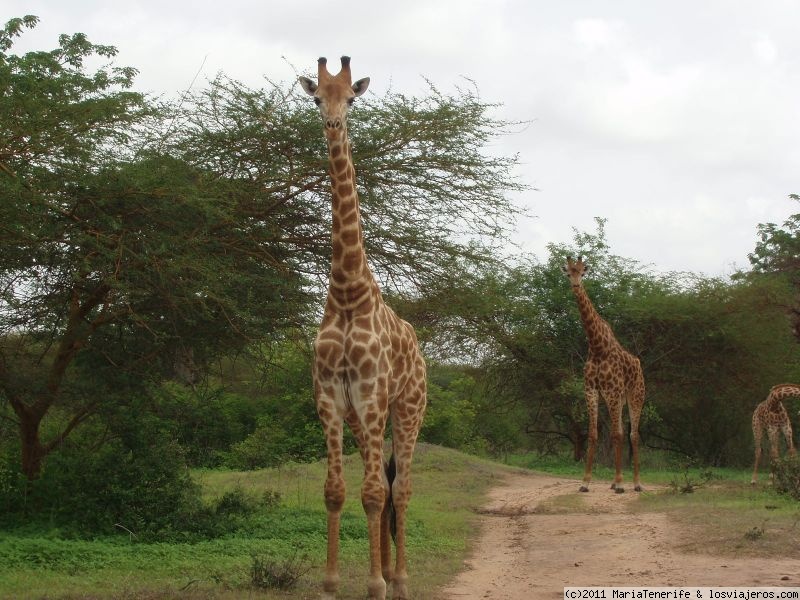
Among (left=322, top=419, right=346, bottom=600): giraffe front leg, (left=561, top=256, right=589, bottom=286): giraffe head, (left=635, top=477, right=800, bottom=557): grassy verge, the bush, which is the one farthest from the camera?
(left=561, top=256, right=589, bottom=286): giraffe head

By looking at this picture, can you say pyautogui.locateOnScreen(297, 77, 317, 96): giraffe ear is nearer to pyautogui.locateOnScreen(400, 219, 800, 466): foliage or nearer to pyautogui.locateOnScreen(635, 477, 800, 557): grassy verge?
pyautogui.locateOnScreen(635, 477, 800, 557): grassy verge

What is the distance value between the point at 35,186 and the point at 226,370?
331 inches

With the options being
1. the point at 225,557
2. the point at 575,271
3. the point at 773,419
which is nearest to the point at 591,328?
the point at 575,271

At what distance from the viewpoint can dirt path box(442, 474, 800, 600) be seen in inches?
295

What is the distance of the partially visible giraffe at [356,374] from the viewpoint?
686cm

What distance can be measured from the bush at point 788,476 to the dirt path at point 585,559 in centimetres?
200

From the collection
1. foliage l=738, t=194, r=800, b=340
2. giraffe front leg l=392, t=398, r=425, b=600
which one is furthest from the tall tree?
giraffe front leg l=392, t=398, r=425, b=600

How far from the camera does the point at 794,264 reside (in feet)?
79.4

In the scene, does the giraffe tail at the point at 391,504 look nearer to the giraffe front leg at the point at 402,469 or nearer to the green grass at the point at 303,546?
the giraffe front leg at the point at 402,469

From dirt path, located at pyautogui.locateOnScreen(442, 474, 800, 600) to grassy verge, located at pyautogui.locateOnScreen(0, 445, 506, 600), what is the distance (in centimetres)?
37

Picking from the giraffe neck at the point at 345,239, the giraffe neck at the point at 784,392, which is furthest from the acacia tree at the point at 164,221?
the giraffe neck at the point at 784,392

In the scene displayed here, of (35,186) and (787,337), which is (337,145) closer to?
(35,186)

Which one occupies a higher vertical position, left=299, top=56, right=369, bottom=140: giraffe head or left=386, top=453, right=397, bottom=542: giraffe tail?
left=299, top=56, right=369, bottom=140: giraffe head

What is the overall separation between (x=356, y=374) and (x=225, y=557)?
9.71ft
